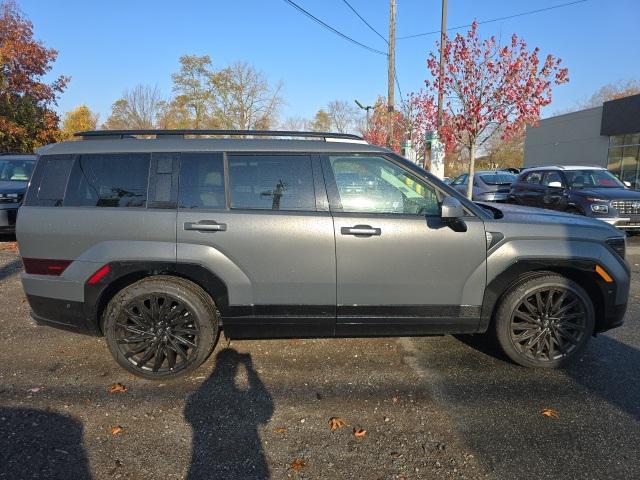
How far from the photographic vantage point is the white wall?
31281 mm

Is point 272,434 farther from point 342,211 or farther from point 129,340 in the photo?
point 342,211

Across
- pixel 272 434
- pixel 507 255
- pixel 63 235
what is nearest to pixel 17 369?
pixel 63 235

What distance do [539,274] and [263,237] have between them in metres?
2.22

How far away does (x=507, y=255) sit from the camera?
354 cm

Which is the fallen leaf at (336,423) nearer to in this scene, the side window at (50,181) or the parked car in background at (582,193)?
the side window at (50,181)

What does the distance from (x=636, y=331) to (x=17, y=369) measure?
576cm

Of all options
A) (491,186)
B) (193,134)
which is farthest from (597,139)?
(193,134)

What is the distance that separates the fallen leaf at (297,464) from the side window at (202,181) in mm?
1867

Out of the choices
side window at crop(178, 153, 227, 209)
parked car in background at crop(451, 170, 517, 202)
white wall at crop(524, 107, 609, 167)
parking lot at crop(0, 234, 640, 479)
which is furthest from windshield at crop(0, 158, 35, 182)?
white wall at crop(524, 107, 609, 167)

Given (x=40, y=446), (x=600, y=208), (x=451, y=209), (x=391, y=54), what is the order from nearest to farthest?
(x=40, y=446)
(x=451, y=209)
(x=600, y=208)
(x=391, y=54)

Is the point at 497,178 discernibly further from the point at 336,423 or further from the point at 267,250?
the point at 336,423

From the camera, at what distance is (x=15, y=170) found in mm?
9977

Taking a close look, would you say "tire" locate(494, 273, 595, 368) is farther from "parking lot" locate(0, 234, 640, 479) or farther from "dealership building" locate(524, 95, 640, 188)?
"dealership building" locate(524, 95, 640, 188)

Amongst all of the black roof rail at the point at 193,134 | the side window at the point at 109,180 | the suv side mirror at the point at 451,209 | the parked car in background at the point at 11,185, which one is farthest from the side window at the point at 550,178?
the parked car in background at the point at 11,185
